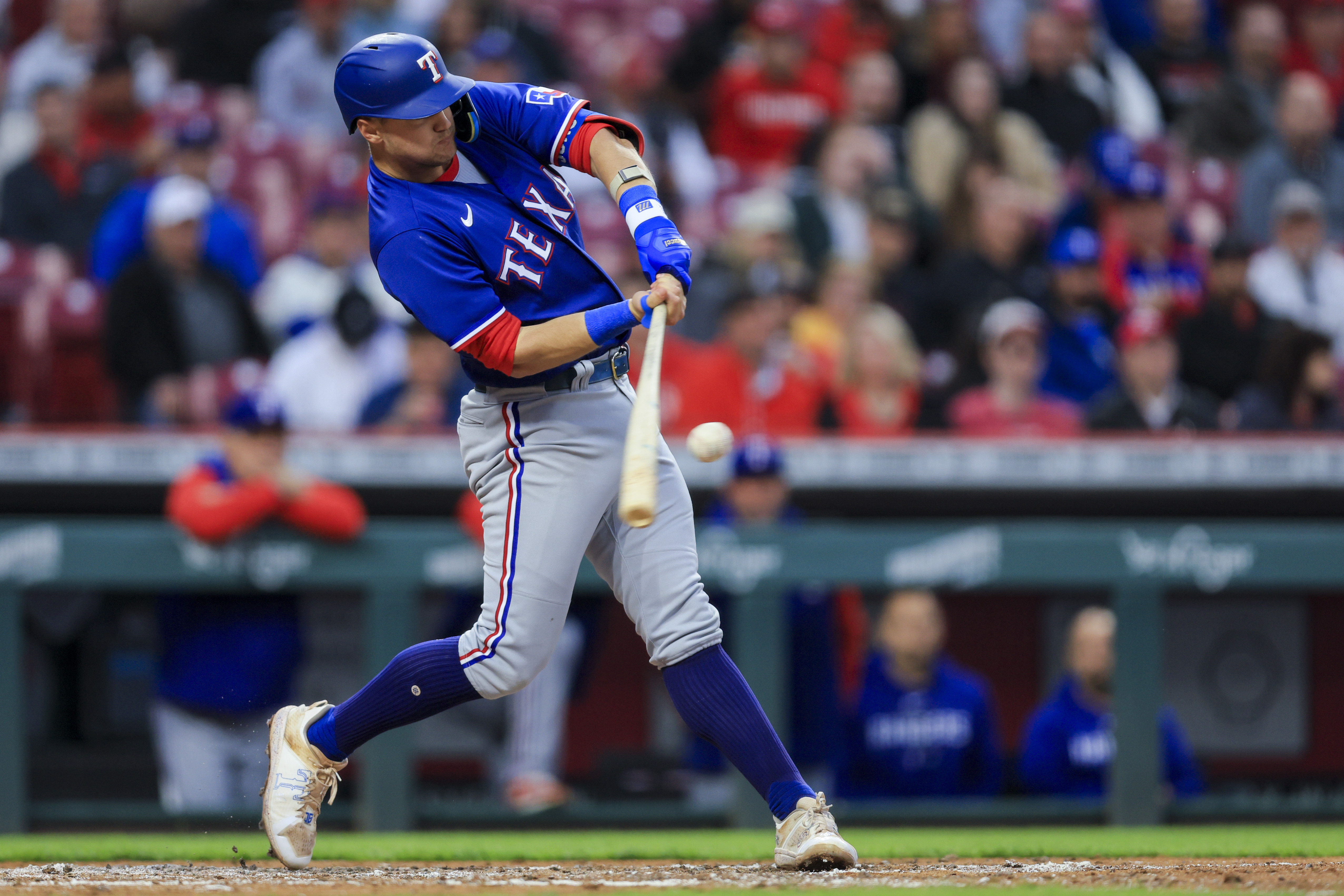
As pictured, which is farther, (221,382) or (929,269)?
(929,269)

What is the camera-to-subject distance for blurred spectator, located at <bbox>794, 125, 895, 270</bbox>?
784cm

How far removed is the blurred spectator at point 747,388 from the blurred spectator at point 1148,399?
1.14 meters

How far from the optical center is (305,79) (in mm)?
8305

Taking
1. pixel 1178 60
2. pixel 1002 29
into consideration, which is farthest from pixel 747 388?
pixel 1178 60

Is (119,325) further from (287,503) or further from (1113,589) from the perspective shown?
(1113,589)

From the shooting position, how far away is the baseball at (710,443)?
3.09m

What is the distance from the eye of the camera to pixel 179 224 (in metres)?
6.50

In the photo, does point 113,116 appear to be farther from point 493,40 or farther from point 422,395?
point 422,395

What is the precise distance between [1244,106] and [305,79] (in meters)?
5.04

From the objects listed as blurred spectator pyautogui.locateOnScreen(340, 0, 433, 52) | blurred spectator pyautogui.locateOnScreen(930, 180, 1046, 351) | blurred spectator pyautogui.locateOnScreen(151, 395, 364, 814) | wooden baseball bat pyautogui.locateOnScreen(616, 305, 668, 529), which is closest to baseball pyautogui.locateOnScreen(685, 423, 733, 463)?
wooden baseball bat pyautogui.locateOnScreen(616, 305, 668, 529)

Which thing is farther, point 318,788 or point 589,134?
point 318,788

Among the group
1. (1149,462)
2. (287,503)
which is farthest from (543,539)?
(1149,462)

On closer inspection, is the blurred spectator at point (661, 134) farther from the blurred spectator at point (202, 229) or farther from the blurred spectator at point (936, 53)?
the blurred spectator at point (202, 229)

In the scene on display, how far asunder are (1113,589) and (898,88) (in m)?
4.25
